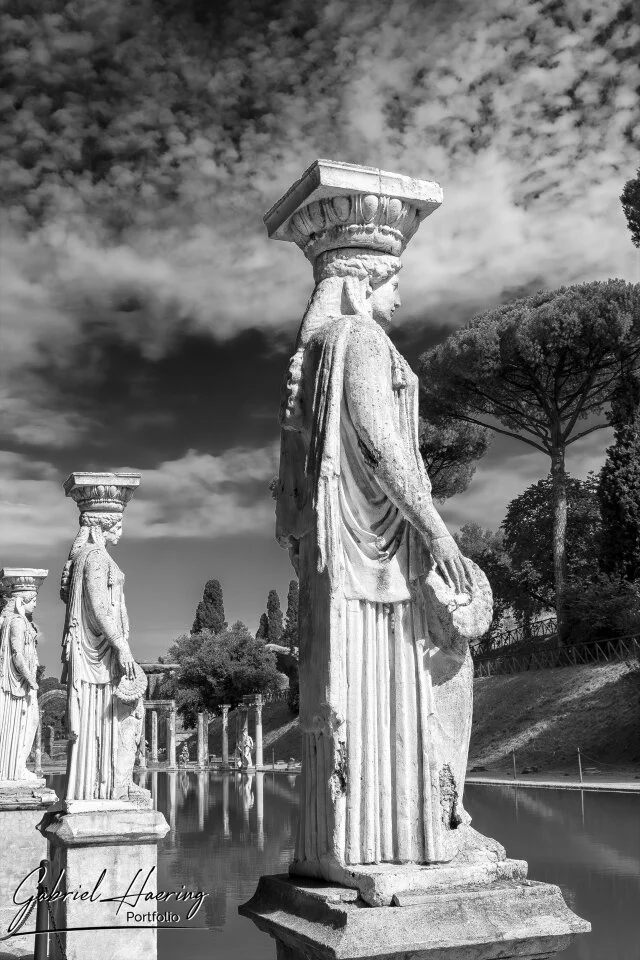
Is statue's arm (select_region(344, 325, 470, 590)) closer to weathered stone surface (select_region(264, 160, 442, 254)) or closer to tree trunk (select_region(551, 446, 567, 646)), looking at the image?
weathered stone surface (select_region(264, 160, 442, 254))

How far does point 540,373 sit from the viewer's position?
2564 centimetres

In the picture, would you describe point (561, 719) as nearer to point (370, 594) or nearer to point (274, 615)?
point (370, 594)

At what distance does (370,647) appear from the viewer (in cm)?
258

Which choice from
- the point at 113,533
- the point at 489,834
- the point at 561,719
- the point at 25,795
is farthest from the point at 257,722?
the point at 113,533

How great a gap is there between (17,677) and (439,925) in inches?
258

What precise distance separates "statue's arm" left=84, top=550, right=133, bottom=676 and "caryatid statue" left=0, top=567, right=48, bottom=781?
9.55 feet

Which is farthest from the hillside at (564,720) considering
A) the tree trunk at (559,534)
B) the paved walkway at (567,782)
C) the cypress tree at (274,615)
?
the cypress tree at (274,615)

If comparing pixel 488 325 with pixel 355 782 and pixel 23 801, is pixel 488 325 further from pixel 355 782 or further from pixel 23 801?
pixel 355 782

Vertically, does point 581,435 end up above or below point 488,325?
below

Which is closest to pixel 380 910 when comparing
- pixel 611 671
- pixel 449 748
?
pixel 449 748

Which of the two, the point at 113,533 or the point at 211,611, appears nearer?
the point at 113,533

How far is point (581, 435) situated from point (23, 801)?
2244 centimetres

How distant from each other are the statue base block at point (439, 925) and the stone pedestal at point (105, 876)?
107 inches

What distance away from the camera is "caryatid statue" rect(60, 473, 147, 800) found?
17.2 feet
